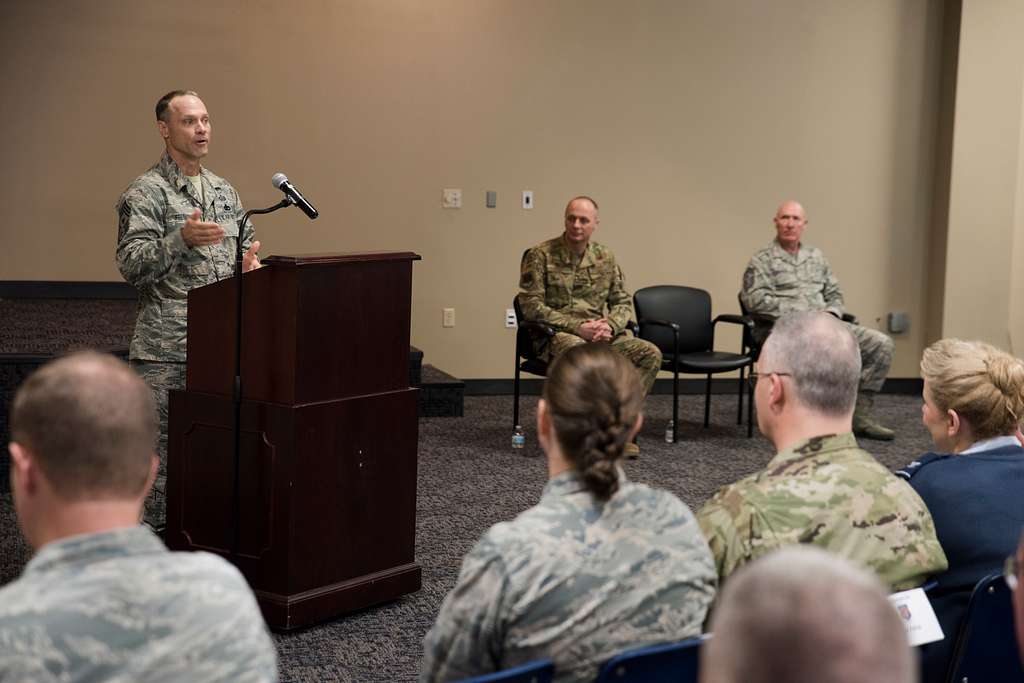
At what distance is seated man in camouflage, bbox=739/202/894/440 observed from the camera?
273 inches

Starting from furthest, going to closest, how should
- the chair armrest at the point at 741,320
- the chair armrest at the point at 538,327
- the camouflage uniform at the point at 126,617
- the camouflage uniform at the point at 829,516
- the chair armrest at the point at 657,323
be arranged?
the chair armrest at the point at 741,320 < the chair armrest at the point at 657,323 < the chair armrest at the point at 538,327 < the camouflage uniform at the point at 829,516 < the camouflage uniform at the point at 126,617

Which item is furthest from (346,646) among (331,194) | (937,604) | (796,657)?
(331,194)

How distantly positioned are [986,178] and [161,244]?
6.10m

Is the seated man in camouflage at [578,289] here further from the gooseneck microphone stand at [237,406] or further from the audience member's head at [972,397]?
the audience member's head at [972,397]

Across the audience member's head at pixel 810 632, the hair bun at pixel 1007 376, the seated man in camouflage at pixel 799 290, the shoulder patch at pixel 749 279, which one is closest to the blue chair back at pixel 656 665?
the audience member's head at pixel 810 632

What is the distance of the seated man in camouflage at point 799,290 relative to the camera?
6934 millimetres

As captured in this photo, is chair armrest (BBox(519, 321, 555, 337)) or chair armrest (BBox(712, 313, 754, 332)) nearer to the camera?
chair armrest (BBox(519, 321, 555, 337))

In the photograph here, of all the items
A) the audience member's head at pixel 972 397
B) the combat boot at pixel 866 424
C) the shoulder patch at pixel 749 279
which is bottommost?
the combat boot at pixel 866 424

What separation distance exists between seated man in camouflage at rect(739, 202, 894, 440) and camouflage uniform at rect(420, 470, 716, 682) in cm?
531

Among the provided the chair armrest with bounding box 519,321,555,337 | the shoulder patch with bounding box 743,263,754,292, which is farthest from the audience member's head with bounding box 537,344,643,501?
the shoulder patch with bounding box 743,263,754,292

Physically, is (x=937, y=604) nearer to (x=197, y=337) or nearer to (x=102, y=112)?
(x=197, y=337)

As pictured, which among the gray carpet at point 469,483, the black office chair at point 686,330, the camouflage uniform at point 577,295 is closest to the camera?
the gray carpet at point 469,483

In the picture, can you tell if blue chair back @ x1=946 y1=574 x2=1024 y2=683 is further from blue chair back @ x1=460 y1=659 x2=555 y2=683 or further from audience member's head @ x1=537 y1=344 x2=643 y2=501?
blue chair back @ x1=460 y1=659 x2=555 y2=683

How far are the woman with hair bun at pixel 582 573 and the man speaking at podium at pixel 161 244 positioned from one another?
93.1 inches
